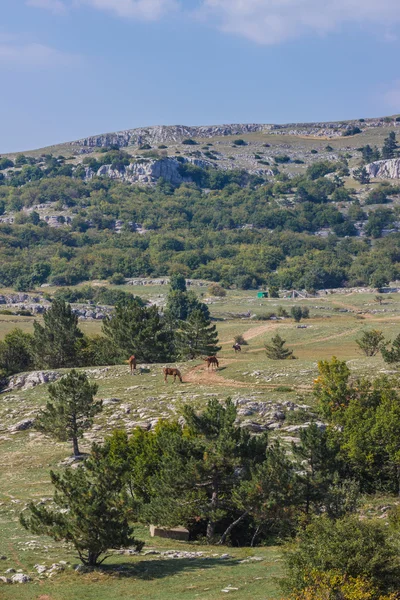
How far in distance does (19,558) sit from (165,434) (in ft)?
45.5

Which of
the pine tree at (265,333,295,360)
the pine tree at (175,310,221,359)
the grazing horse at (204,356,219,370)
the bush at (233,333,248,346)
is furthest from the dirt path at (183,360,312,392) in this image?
the bush at (233,333,248,346)

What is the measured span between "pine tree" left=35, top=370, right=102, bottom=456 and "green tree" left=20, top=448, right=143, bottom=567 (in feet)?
71.8

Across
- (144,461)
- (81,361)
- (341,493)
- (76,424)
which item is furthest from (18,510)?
(81,361)

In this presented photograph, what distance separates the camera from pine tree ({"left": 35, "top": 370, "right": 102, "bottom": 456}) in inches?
2199

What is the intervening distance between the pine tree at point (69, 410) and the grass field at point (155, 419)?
5.96ft

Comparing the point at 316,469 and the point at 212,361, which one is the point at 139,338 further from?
the point at 316,469

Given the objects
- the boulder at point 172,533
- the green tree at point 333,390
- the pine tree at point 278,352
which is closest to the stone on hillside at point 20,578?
the boulder at point 172,533

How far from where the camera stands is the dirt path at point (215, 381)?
65.6 metres

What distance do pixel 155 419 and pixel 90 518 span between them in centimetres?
2807

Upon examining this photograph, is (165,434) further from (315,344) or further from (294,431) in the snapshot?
(315,344)

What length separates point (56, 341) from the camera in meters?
87.2

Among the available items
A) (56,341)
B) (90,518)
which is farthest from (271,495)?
(56,341)

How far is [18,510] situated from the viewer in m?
42.8

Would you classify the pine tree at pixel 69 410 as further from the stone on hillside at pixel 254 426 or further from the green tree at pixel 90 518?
the green tree at pixel 90 518
